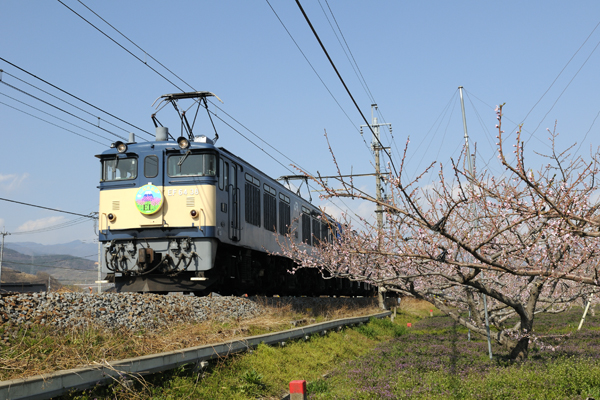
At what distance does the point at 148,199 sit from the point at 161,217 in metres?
0.56

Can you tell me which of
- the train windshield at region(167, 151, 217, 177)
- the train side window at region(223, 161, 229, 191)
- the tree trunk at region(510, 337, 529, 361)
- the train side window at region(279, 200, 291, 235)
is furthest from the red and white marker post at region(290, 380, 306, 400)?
the train side window at region(279, 200, 291, 235)

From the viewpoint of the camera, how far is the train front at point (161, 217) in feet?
42.8

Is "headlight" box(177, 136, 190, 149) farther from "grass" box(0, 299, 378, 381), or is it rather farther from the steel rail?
the steel rail

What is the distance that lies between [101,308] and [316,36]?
508cm

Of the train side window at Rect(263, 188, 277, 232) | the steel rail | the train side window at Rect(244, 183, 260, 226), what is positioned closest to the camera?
the steel rail

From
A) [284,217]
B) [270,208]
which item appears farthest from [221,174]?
[284,217]

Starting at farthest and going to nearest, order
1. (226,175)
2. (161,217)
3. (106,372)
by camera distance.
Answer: (226,175) < (161,217) < (106,372)

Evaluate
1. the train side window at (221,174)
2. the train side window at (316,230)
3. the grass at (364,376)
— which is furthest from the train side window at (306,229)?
the train side window at (221,174)

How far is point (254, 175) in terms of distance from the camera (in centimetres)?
1664

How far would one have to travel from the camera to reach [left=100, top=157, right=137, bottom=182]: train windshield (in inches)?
548

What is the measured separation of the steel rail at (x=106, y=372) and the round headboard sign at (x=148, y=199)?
194 inches

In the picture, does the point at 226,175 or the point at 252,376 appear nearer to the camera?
the point at 252,376

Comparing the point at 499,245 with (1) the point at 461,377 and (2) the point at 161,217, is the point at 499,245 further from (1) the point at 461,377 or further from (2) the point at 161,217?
(2) the point at 161,217

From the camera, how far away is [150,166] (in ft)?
45.3
